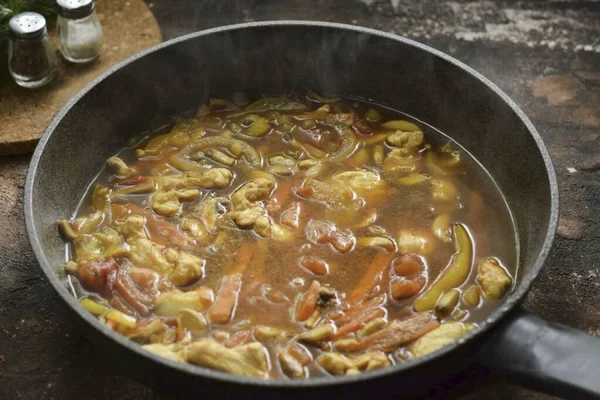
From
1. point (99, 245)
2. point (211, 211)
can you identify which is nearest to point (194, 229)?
point (211, 211)

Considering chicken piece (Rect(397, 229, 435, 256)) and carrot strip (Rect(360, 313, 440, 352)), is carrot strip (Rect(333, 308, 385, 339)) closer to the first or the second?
carrot strip (Rect(360, 313, 440, 352))

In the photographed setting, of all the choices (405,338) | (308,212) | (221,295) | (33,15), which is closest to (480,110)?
(308,212)

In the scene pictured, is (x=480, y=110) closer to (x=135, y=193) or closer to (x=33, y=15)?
(x=135, y=193)

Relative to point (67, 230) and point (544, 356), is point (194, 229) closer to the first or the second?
point (67, 230)

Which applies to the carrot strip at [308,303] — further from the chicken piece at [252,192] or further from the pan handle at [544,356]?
the pan handle at [544,356]

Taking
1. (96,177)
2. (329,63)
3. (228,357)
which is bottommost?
(96,177)

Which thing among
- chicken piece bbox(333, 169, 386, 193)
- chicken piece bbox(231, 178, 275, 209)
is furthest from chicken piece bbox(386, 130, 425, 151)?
chicken piece bbox(231, 178, 275, 209)
